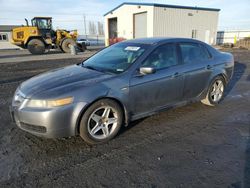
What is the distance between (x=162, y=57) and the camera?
391 cm

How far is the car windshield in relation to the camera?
364cm

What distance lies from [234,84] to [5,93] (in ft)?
23.6

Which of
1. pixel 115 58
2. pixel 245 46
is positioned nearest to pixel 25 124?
pixel 115 58

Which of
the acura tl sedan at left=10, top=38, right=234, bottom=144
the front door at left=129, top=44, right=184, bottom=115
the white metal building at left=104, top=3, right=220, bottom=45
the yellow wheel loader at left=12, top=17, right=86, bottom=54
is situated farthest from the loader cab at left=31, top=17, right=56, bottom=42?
the front door at left=129, top=44, right=184, bottom=115

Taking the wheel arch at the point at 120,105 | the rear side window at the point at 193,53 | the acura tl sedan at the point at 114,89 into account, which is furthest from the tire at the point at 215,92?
the wheel arch at the point at 120,105

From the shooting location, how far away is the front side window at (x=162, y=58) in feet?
12.2

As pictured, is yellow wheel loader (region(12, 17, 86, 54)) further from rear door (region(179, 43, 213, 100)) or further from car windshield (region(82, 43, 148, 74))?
rear door (region(179, 43, 213, 100))

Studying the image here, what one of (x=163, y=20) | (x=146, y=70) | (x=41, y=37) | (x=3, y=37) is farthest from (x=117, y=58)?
(x=3, y=37)

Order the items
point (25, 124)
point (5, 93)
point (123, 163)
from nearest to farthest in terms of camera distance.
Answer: point (123, 163), point (25, 124), point (5, 93)

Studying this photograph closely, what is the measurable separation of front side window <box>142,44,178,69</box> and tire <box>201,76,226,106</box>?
134 cm

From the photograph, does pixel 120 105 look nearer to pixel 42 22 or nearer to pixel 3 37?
pixel 42 22

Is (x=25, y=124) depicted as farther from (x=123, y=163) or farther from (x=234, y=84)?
(x=234, y=84)

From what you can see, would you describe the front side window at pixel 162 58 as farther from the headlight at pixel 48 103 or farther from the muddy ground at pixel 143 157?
the headlight at pixel 48 103

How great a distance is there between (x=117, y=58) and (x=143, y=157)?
189 centimetres
